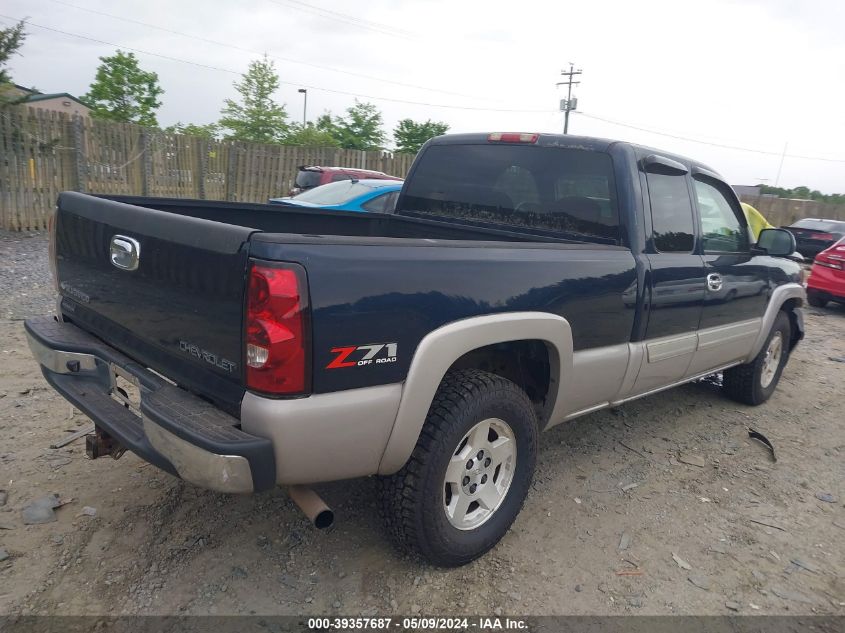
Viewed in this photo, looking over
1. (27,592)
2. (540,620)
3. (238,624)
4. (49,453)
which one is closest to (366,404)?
(238,624)

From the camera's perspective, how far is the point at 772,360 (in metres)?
5.28

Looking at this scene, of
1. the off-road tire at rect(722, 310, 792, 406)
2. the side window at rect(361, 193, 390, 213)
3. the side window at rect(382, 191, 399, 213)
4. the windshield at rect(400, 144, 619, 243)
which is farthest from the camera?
the side window at rect(361, 193, 390, 213)

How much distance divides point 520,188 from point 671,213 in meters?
0.90

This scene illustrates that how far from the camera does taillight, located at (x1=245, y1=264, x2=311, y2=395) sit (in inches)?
75.9

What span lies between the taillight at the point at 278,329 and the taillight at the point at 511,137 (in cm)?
218

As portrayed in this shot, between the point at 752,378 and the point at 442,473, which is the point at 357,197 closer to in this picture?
the point at 752,378

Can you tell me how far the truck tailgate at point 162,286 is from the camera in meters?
2.06

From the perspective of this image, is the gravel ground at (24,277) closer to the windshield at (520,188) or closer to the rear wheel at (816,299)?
the windshield at (520,188)

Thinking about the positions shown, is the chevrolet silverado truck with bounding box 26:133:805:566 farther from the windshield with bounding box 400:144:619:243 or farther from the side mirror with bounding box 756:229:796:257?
the side mirror with bounding box 756:229:796:257

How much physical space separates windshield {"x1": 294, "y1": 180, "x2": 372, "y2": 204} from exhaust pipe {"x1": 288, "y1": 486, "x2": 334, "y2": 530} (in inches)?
237

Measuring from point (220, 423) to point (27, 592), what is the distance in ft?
3.76

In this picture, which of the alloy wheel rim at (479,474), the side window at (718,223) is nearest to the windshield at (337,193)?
the side window at (718,223)

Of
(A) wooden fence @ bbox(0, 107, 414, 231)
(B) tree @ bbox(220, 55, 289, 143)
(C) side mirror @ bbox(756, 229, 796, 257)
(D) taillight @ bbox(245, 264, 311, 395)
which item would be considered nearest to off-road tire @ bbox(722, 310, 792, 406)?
(C) side mirror @ bbox(756, 229, 796, 257)

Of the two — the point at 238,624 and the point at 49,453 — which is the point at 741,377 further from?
the point at 49,453
